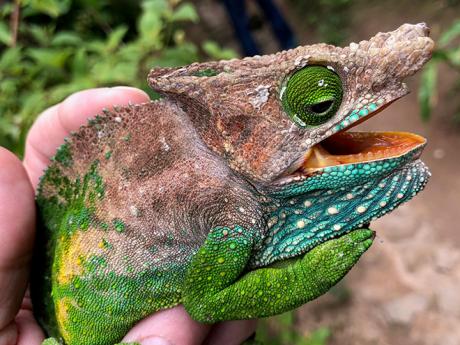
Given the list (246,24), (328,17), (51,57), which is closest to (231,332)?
(51,57)

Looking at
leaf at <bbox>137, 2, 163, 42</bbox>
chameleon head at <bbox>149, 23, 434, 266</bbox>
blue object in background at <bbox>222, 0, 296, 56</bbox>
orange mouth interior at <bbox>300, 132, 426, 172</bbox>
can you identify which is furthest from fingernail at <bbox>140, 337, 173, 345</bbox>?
blue object in background at <bbox>222, 0, 296, 56</bbox>

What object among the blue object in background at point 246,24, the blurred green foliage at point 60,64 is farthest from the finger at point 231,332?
the blue object in background at point 246,24

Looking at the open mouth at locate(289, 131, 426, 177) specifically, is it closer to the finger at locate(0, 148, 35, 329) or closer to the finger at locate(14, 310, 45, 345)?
the finger at locate(0, 148, 35, 329)

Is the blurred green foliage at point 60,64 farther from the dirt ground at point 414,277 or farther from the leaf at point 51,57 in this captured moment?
the dirt ground at point 414,277

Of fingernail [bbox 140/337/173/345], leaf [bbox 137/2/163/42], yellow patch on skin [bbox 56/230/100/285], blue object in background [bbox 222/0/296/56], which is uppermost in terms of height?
leaf [bbox 137/2/163/42]

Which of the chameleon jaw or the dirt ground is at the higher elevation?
the chameleon jaw

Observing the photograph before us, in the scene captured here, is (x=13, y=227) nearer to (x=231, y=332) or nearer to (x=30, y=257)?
(x=30, y=257)

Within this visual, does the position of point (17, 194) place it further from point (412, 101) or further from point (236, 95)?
point (412, 101)

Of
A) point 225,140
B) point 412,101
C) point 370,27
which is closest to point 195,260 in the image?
point 225,140
